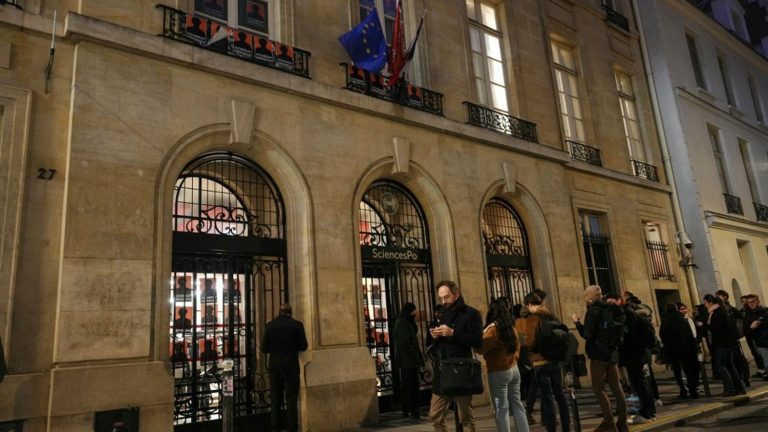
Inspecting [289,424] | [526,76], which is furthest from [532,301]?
[526,76]

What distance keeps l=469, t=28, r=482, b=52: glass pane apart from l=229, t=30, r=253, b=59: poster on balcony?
5600mm

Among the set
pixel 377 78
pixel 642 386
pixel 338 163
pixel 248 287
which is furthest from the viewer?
pixel 377 78

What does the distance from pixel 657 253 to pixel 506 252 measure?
629cm

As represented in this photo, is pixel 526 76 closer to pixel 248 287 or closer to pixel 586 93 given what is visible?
pixel 586 93

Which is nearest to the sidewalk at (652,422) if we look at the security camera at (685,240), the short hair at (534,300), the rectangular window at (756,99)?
the short hair at (534,300)

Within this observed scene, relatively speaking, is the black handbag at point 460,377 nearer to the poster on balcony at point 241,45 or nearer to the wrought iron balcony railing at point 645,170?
the poster on balcony at point 241,45

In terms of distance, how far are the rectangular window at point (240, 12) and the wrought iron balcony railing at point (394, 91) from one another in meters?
1.42

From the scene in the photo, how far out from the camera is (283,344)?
6.84m

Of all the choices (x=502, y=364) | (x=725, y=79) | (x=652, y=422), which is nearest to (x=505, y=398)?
(x=502, y=364)

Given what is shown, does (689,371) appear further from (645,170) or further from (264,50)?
(645,170)

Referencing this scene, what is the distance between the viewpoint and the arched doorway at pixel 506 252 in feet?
36.6

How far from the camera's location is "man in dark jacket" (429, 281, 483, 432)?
484 cm

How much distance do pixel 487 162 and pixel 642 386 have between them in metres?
5.55

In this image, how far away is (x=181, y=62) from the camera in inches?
291
